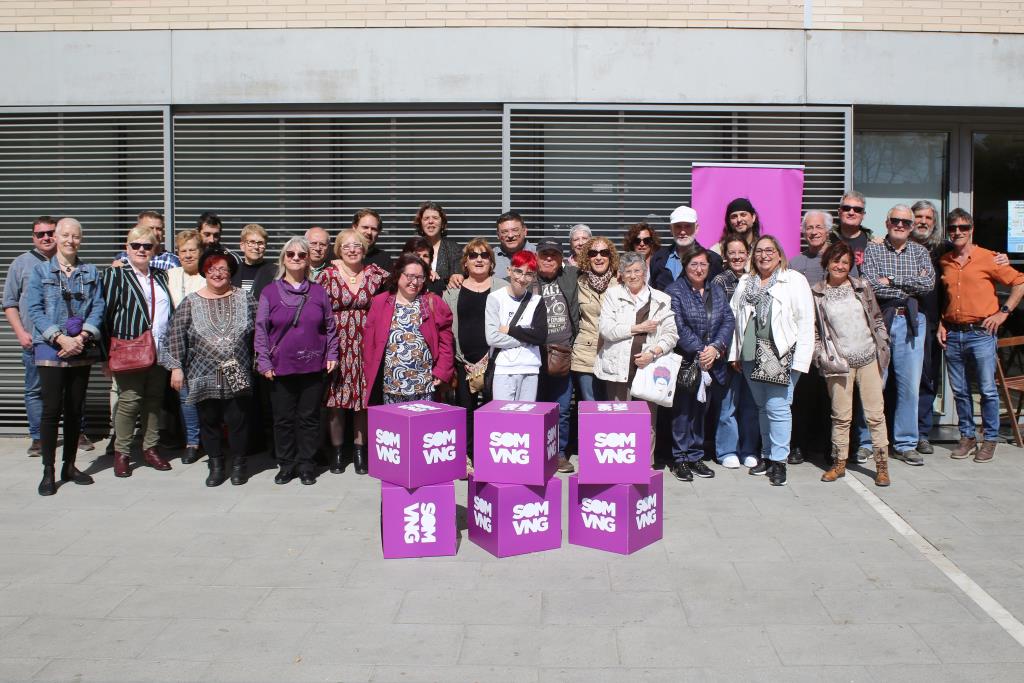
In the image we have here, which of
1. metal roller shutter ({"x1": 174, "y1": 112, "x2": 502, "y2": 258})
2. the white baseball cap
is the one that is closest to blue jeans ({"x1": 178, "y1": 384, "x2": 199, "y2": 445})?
metal roller shutter ({"x1": 174, "y1": 112, "x2": 502, "y2": 258})

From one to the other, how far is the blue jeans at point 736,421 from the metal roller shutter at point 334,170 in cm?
295

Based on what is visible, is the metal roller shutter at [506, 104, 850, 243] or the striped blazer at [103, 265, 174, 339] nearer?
the striped blazer at [103, 265, 174, 339]

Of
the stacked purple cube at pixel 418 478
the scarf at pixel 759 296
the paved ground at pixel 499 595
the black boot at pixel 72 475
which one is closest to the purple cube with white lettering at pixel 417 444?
the stacked purple cube at pixel 418 478

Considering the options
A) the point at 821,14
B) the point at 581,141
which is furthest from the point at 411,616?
the point at 821,14

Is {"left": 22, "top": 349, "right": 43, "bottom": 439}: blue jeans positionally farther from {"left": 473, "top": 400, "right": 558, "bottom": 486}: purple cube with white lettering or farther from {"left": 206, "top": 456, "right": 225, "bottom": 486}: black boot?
{"left": 473, "top": 400, "right": 558, "bottom": 486}: purple cube with white lettering

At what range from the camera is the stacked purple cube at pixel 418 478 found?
5625 millimetres

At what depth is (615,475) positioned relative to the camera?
5.75 meters

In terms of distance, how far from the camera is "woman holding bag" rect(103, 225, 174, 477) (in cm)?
757

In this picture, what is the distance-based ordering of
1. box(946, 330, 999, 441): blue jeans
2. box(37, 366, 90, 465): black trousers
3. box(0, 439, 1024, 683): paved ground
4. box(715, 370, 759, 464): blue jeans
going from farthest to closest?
box(946, 330, 999, 441): blue jeans
box(715, 370, 759, 464): blue jeans
box(37, 366, 90, 465): black trousers
box(0, 439, 1024, 683): paved ground

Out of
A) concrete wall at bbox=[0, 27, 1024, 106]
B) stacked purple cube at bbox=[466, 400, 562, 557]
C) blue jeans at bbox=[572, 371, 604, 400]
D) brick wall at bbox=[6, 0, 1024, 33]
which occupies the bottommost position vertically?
→ stacked purple cube at bbox=[466, 400, 562, 557]

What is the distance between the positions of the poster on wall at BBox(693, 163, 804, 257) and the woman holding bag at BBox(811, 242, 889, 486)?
1394mm

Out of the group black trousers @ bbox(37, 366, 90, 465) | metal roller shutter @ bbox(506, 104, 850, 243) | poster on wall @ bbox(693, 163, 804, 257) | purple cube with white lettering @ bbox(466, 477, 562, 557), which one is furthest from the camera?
metal roller shutter @ bbox(506, 104, 850, 243)

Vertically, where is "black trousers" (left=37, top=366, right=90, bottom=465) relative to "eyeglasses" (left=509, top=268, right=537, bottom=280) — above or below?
below

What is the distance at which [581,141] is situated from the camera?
9.40 m
